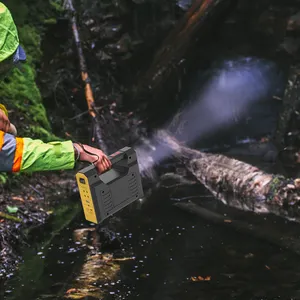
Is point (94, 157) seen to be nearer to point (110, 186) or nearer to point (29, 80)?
point (110, 186)

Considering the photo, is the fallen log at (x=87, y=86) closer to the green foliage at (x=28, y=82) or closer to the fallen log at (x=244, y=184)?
the green foliage at (x=28, y=82)

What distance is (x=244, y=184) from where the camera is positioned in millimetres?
6859

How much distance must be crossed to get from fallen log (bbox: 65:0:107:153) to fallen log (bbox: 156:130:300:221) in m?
1.27

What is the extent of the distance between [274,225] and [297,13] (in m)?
3.76

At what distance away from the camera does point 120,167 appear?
384 centimetres

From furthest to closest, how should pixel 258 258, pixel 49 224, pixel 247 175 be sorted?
pixel 247 175 < pixel 49 224 < pixel 258 258

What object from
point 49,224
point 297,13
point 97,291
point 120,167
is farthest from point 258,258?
point 297,13

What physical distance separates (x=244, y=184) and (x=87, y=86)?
3.07m

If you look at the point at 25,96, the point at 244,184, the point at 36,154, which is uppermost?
the point at 36,154

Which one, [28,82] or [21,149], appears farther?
[28,82]

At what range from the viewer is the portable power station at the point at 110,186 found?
362 cm

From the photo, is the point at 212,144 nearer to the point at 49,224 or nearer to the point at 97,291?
the point at 49,224

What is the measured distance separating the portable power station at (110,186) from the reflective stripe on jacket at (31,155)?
7.8 inches

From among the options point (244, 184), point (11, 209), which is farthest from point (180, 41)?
point (11, 209)
